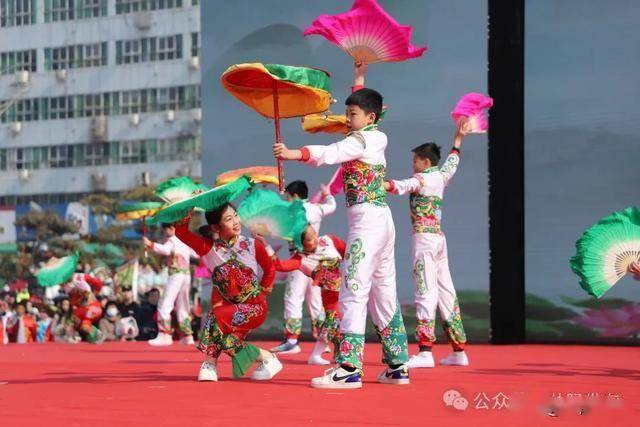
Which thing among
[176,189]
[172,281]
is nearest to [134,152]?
[172,281]

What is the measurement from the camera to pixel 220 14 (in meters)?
14.8

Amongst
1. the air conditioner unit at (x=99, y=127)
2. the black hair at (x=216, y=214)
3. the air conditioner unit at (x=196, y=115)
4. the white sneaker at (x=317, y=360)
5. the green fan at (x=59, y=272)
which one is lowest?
the white sneaker at (x=317, y=360)

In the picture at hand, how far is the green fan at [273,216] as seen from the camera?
25.6 ft

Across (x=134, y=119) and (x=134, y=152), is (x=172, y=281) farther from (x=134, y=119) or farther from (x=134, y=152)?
(x=134, y=152)

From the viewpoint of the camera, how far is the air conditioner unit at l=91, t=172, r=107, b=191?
47938 millimetres

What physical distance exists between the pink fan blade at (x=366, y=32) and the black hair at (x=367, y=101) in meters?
0.53

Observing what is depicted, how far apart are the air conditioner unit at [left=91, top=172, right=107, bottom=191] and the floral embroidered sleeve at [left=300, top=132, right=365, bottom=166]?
4211 centimetres

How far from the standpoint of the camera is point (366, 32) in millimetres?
7297

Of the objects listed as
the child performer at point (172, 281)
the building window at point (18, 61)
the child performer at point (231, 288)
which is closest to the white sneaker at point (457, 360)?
the child performer at point (231, 288)

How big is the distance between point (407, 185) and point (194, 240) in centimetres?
173

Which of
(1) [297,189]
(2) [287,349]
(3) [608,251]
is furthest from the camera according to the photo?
(2) [287,349]

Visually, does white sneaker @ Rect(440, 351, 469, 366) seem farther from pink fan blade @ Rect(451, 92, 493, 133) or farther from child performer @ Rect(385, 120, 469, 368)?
pink fan blade @ Rect(451, 92, 493, 133)

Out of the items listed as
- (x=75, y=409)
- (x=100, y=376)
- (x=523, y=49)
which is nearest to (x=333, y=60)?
(x=523, y=49)

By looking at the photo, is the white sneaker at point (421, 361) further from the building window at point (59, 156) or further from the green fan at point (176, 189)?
the building window at point (59, 156)
